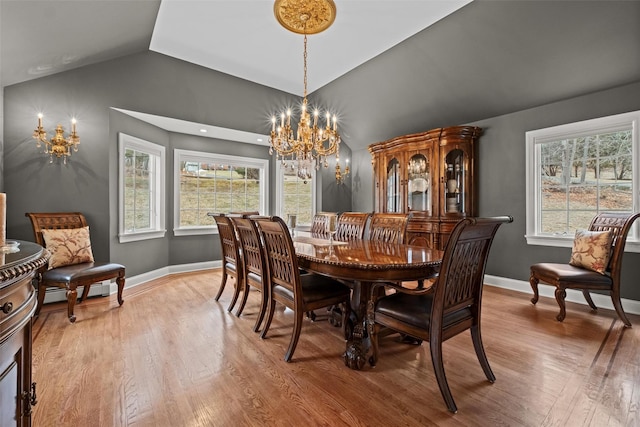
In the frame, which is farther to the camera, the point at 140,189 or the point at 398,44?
the point at 140,189

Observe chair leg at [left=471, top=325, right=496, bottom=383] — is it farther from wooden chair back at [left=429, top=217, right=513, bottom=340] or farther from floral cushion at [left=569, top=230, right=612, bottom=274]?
floral cushion at [left=569, top=230, right=612, bottom=274]

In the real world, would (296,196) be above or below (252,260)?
above

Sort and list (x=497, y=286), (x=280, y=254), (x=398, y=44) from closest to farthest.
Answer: (x=280, y=254) < (x=398, y=44) < (x=497, y=286)

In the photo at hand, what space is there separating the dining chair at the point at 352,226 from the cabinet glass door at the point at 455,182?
1528mm

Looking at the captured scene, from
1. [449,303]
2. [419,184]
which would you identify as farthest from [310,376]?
[419,184]

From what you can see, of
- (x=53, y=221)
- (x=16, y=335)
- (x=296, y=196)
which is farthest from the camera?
(x=296, y=196)

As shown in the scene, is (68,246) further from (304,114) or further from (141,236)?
(304,114)

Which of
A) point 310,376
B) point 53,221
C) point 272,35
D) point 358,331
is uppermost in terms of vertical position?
point 272,35

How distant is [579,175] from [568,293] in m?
1.44

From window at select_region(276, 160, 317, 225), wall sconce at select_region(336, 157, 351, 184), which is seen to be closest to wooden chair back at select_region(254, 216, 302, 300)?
window at select_region(276, 160, 317, 225)

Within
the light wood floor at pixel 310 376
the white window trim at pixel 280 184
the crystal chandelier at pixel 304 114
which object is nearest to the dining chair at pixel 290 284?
the light wood floor at pixel 310 376

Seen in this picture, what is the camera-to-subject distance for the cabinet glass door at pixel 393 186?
4877 millimetres

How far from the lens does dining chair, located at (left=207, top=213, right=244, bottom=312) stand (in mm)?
3084

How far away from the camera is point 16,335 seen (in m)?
0.92
